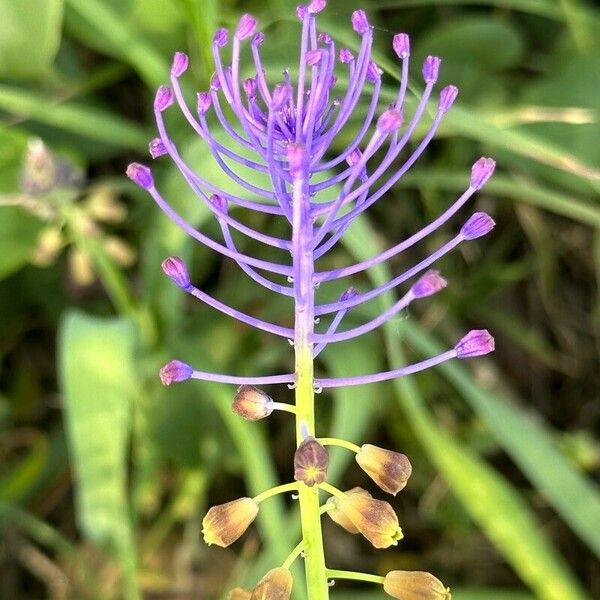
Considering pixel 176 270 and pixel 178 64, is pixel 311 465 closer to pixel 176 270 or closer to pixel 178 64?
pixel 176 270

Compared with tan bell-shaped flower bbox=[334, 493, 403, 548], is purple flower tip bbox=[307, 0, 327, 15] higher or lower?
higher

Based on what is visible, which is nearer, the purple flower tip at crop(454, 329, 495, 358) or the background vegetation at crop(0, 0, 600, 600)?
the purple flower tip at crop(454, 329, 495, 358)

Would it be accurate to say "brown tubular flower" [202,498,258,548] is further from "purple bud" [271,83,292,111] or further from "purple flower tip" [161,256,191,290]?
"purple bud" [271,83,292,111]

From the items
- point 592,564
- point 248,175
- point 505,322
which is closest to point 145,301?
point 248,175

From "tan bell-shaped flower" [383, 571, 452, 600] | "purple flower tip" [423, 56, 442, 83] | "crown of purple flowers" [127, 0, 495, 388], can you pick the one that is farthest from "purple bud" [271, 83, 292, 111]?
"tan bell-shaped flower" [383, 571, 452, 600]

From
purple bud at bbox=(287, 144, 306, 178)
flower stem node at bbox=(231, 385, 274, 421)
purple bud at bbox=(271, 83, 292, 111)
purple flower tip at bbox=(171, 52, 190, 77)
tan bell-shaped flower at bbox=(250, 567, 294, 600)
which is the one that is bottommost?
tan bell-shaped flower at bbox=(250, 567, 294, 600)

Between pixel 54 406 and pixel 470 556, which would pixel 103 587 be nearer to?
pixel 54 406
